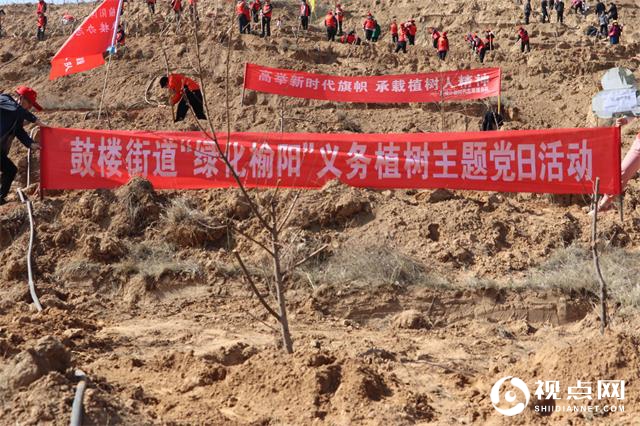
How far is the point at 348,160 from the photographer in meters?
9.29

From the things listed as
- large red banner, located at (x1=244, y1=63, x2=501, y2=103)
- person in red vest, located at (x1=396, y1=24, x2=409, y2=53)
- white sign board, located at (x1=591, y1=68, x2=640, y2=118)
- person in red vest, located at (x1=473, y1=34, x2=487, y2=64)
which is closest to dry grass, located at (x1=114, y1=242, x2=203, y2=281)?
white sign board, located at (x1=591, y1=68, x2=640, y2=118)

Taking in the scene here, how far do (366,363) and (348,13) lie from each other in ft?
80.4

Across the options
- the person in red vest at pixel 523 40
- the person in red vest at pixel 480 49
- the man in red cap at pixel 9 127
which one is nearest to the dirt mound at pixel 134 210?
the man in red cap at pixel 9 127

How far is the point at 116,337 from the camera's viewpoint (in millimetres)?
6582

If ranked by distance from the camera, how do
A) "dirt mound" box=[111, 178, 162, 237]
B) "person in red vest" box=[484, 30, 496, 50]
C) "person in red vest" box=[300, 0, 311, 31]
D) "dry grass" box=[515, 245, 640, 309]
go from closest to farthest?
"dry grass" box=[515, 245, 640, 309] < "dirt mound" box=[111, 178, 162, 237] < "person in red vest" box=[484, 30, 496, 50] < "person in red vest" box=[300, 0, 311, 31]

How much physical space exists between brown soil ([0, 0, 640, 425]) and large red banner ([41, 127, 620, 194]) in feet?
0.86

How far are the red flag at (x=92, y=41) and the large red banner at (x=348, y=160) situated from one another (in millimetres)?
2574

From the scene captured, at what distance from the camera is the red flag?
39.3 ft

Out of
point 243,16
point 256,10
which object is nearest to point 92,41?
point 243,16

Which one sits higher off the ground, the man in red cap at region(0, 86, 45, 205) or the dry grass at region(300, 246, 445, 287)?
the man in red cap at region(0, 86, 45, 205)

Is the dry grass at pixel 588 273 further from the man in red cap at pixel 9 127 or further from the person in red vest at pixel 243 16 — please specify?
the person in red vest at pixel 243 16

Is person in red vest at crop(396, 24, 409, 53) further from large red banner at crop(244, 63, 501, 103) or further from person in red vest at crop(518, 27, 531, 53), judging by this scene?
large red banner at crop(244, 63, 501, 103)

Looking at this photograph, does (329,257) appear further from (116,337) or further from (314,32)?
(314,32)

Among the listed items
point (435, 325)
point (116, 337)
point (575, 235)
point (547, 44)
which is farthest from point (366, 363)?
point (547, 44)
